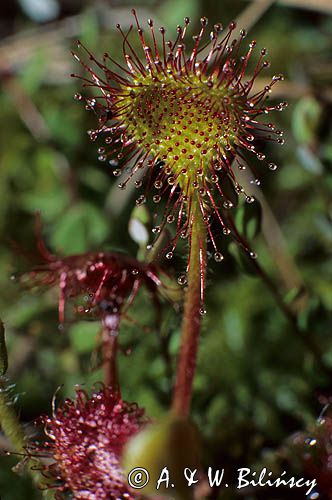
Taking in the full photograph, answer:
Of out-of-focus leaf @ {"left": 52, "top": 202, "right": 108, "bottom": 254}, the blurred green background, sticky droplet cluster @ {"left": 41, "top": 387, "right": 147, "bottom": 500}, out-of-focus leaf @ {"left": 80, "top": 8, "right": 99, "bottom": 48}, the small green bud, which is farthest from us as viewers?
out-of-focus leaf @ {"left": 80, "top": 8, "right": 99, "bottom": 48}

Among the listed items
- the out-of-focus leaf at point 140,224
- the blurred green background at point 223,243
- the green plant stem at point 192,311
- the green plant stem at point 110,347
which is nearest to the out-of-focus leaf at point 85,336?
the blurred green background at point 223,243

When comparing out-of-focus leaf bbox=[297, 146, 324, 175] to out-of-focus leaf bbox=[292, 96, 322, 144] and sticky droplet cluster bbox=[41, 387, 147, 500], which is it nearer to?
out-of-focus leaf bbox=[292, 96, 322, 144]

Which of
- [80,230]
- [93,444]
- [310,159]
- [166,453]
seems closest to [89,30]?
[80,230]

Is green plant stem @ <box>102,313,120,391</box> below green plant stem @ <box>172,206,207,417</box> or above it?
above

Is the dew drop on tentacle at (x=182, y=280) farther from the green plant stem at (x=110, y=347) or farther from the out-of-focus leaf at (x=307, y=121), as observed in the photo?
the out-of-focus leaf at (x=307, y=121)

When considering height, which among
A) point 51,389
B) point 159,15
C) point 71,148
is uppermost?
point 159,15

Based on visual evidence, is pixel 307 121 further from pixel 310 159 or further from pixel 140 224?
pixel 140 224

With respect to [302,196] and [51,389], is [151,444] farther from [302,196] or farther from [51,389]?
[302,196]

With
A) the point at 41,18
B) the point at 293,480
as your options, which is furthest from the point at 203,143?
the point at 41,18

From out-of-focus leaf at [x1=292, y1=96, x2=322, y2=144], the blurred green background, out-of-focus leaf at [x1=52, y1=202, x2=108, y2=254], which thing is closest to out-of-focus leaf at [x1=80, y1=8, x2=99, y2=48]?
the blurred green background
